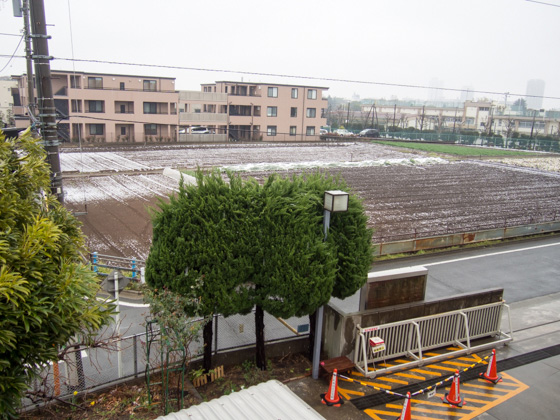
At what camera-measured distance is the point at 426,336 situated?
34.8 ft

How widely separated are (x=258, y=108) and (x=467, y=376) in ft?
208

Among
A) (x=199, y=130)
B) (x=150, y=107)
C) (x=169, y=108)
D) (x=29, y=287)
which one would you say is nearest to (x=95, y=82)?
(x=150, y=107)

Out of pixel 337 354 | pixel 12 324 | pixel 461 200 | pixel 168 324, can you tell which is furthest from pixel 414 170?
pixel 12 324

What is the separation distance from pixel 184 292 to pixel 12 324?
390 centimetres

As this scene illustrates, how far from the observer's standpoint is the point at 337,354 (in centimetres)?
976

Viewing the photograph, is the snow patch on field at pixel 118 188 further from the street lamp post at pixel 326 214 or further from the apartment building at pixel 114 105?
the apartment building at pixel 114 105

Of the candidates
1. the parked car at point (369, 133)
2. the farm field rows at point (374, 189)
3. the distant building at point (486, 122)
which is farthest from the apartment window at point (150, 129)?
the distant building at point (486, 122)

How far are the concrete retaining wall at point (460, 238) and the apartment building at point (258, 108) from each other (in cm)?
4876

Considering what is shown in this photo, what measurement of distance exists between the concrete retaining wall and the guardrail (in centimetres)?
632

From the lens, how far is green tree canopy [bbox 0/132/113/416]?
4.38 meters

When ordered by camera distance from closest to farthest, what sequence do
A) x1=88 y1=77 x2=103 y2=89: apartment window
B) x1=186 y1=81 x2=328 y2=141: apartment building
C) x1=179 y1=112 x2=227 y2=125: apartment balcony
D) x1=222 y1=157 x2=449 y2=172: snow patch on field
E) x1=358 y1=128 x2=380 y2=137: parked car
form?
1. x1=222 y1=157 x2=449 y2=172: snow patch on field
2. x1=88 y1=77 x2=103 y2=89: apartment window
3. x1=179 y1=112 x2=227 y2=125: apartment balcony
4. x1=186 y1=81 x2=328 y2=141: apartment building
5. x1=358 y1=128 x2=380 y2=137: parked car

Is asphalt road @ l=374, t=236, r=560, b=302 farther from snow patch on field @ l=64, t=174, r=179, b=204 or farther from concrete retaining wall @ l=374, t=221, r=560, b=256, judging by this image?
snow patch on field @ l=64, t=174, r=179, b=204

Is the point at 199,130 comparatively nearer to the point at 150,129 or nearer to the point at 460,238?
the point at 150,129

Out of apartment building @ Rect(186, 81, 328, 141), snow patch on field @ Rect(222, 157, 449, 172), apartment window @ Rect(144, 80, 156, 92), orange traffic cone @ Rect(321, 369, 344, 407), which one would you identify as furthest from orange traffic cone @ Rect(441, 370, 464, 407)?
apartment building @ Rect(186, 81, 328, 141)
